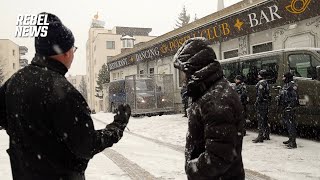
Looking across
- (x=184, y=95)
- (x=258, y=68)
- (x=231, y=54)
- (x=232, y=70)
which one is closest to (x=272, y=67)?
(x=258, y=68)

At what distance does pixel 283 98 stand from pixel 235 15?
23.6 feet

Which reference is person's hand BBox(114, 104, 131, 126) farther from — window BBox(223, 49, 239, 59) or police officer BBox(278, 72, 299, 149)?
window BBox(223, 49, 239, 59)

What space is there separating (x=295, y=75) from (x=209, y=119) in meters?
8.54

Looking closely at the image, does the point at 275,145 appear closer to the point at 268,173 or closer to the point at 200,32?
the point at 268,173

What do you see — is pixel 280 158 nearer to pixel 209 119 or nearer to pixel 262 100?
pixel 262 100

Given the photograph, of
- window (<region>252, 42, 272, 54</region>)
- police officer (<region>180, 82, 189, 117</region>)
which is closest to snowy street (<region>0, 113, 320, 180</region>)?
police officer (<region>180, 82, 189, 117</region>)

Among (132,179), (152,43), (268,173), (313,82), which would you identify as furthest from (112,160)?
(152,43)

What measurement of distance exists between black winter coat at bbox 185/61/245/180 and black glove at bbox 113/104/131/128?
0.49 meters

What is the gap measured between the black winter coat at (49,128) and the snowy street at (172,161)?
409 centimetres

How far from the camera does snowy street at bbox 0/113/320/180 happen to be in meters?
6.33

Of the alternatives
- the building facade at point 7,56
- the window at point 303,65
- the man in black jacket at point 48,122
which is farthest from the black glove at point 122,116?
the building facade at point 7,56

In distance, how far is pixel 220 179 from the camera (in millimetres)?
2254

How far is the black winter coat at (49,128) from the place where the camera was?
2105mm

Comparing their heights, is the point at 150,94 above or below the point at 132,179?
above
